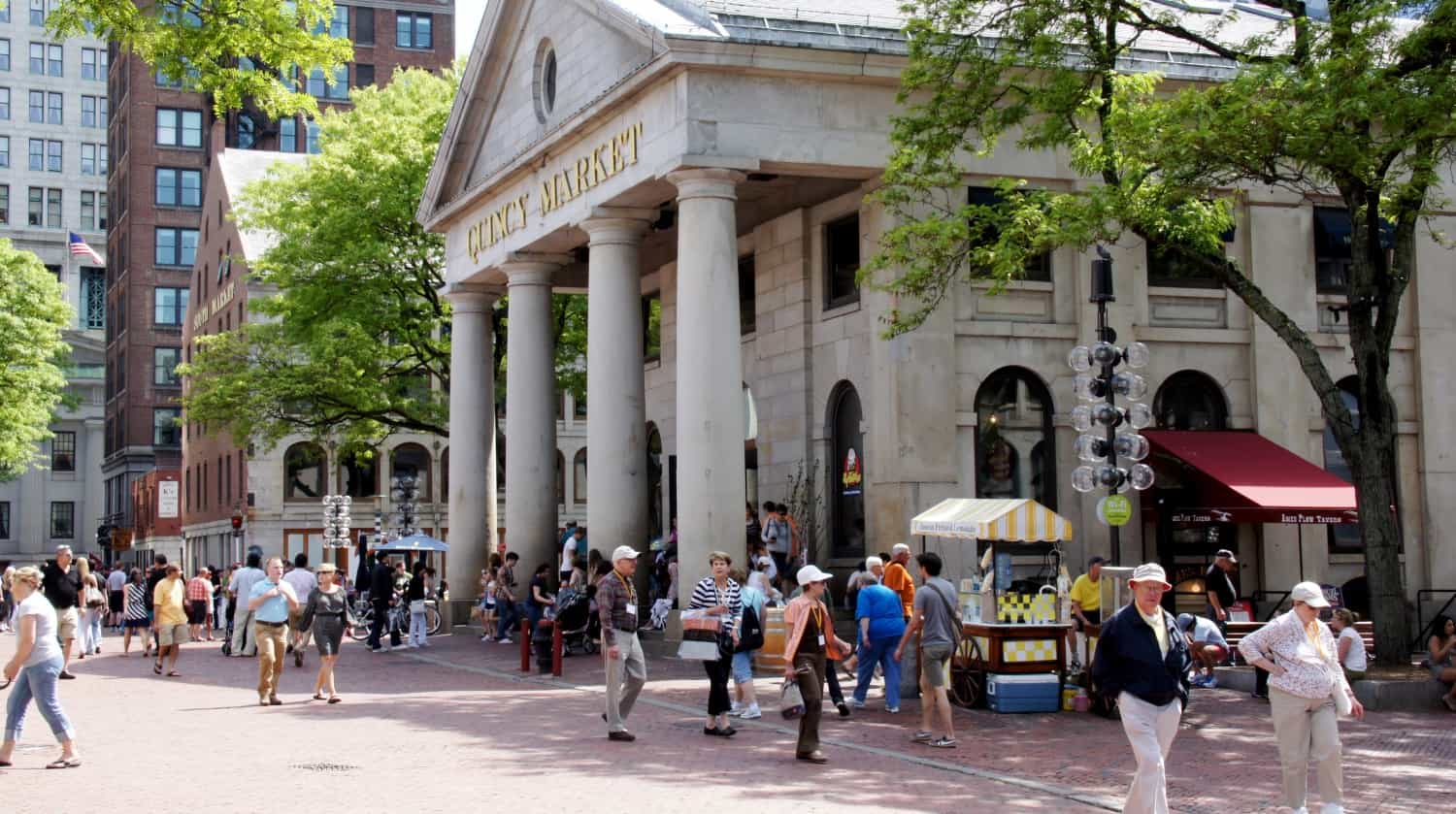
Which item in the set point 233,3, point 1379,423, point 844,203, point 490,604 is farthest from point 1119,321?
point 233,3

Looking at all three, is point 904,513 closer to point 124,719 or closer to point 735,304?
point 735,304

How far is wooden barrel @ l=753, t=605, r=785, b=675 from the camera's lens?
21.6 metres

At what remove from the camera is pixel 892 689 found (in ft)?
61.4

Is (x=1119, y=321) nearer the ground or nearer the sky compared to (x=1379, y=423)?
nearer the sky

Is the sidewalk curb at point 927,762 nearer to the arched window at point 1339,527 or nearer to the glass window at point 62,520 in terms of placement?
the arched window at point 1339,527

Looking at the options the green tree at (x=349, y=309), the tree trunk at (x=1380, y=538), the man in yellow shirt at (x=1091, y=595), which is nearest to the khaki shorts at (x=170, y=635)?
the man in yellow shirt at (x=1091, y=595)

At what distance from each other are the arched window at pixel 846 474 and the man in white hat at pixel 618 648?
11204 mm

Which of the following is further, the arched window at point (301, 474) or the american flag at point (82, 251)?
the american flag at point (82, 251)

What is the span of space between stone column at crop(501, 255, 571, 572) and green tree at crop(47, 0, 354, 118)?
14.3 metres

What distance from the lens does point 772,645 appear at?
21.9 metres

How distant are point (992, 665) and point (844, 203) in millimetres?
11240

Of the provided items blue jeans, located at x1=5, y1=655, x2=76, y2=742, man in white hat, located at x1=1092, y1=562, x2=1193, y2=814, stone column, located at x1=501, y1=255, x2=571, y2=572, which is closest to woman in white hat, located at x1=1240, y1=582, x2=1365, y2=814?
man in white hat, located at x1=1092, y1=562, x2=1193, y2=814

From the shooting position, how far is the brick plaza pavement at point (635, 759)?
12.9 m

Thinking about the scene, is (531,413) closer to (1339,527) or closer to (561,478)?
(1339,527)
